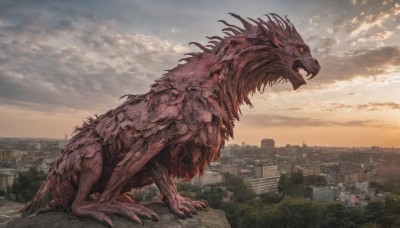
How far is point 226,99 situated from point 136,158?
116cm

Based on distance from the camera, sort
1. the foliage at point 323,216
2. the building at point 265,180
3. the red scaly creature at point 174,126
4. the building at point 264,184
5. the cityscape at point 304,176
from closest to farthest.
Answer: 1. the red scaly creature at point 174,126
2. the foliage at point 323,216
3. the cityscape at point 304,176
4. the building at point 264,184
5. the building at point 265,180

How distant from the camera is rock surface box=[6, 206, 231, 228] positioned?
403 cm

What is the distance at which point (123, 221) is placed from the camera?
4047mm

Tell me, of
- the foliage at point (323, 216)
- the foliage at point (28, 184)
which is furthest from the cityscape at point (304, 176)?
the foliage at point (323, 216)

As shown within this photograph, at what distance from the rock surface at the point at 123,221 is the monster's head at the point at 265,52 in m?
1.53

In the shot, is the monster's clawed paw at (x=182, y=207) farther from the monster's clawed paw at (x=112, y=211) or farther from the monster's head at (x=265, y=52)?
the monster's head at (x=265, y=52)

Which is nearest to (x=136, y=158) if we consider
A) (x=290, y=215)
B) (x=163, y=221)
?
(x=163, y=221)

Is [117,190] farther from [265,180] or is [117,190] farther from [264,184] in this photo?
[265,180]

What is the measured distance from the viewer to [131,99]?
15.2 ft

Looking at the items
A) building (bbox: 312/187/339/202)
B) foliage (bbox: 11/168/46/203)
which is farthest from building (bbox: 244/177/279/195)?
foliage (bbox: 11/168/46/203)

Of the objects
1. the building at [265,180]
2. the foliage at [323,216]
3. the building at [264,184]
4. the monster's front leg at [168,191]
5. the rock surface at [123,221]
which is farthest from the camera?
the building at [265,180]

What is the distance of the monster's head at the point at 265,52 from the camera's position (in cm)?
460

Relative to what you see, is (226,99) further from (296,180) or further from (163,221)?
(296,180)

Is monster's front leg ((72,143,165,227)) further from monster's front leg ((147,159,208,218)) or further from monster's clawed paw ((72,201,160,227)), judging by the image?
monster's front leg ((147,159,208,218))
